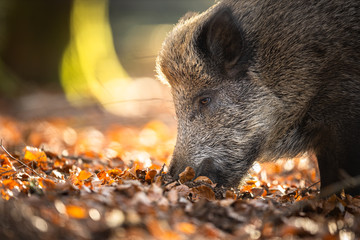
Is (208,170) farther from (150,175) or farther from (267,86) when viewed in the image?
(267,86)

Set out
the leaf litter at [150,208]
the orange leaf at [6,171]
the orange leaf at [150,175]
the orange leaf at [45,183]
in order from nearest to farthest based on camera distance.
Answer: the leaf litter at [150,208]
the orange leaf at [45,183]
the orange leaf at [6,171]
the orange leaf at [150,175]

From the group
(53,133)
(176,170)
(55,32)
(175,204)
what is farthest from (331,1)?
(55,32)

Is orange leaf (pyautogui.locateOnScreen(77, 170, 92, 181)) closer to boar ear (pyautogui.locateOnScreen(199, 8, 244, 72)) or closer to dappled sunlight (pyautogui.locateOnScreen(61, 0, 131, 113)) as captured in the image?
boar ear (pyautogui.locateOnScreen(199, 8, 244, 72))

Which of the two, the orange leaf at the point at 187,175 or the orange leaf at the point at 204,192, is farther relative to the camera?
the orange leaf at the point at 187,175

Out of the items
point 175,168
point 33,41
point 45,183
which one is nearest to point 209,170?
point 175,168

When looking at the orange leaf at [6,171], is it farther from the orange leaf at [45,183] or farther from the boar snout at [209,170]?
the boar snout at [209,170]

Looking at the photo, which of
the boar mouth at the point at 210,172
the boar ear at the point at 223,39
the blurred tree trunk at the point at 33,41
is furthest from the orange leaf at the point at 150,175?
the blurred tree trunk at the point at 33,41
